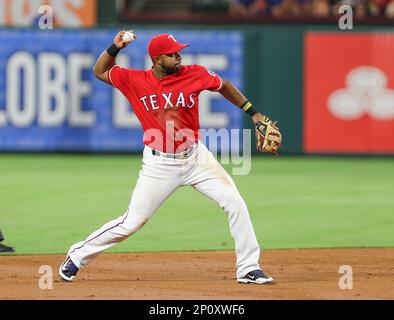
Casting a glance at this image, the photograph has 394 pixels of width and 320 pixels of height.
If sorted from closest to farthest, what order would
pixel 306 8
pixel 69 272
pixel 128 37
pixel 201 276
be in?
pixel 128 37 < pixel 69 272 < pixel 201 276 < pixel 306 8

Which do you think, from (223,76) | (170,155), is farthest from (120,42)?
(223,76)

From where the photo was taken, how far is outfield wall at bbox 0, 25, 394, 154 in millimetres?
18391

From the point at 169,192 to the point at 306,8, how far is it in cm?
1399

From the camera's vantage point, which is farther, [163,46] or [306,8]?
[306,8]

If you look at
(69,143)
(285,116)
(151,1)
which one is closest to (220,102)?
(285,116)

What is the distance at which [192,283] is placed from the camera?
27.3 feet

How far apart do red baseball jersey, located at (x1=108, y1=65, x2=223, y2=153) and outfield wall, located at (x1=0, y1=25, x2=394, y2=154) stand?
10.1 metres

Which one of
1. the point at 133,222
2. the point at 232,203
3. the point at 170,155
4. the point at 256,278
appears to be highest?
the point at 170,155

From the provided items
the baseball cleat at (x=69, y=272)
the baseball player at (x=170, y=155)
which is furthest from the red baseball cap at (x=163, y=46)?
the baseball cleat at (x=69, y=272)

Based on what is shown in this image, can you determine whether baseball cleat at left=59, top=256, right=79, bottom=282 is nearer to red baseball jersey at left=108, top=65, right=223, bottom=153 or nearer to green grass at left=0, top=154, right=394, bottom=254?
red baseball jersey at left=108, top=65, right=223, bottom=153

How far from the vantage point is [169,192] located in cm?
823

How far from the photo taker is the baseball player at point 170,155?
8148 millimetres

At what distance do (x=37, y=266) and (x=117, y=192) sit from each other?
5.21m

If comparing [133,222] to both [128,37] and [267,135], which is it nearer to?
[267,135]
